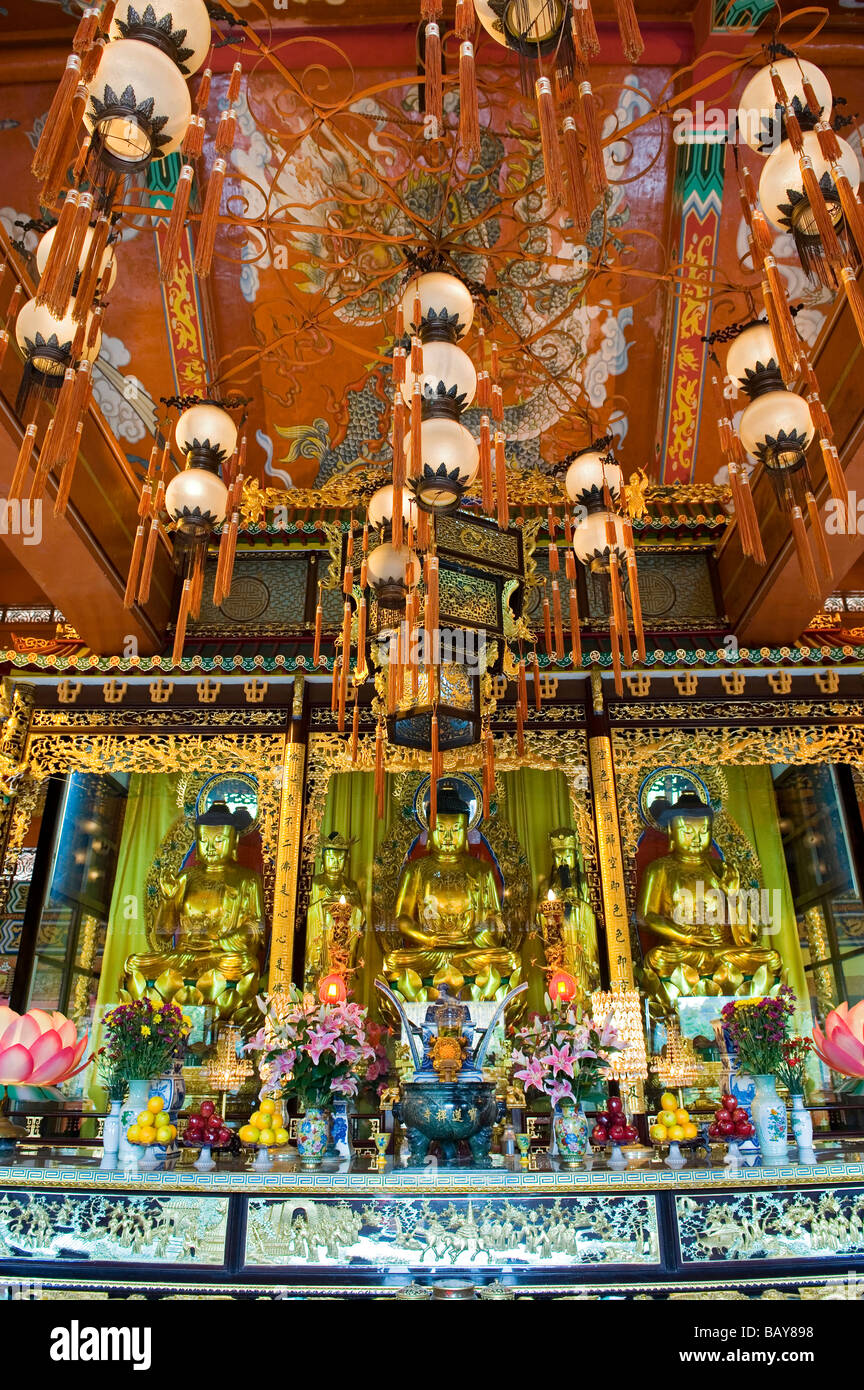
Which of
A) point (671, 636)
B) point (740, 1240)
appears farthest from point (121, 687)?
point (740, 1240)

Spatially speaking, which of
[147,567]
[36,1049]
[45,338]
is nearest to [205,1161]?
[36,1049]

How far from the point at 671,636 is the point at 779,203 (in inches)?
135

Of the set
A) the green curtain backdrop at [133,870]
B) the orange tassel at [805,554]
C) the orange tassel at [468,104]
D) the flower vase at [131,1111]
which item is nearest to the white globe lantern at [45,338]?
the orange tassel at [468,104]

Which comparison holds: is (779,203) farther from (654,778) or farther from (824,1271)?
(654,778)

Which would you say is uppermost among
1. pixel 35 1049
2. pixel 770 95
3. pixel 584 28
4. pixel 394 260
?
pixel 394 260

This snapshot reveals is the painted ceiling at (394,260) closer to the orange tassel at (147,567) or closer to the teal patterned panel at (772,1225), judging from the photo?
the orange tassel at (147,567)

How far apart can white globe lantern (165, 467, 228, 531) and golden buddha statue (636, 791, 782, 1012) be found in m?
3.78

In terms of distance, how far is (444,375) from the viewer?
10.1 feet

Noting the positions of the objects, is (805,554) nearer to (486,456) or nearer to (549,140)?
(486,456)

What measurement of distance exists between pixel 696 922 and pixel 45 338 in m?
4.78

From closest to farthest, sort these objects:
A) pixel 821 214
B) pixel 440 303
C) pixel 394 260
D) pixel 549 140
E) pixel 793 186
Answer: pixel 549 140, pixel 821 214, pixel 793 186, pixel 440 303, pixel 394 260

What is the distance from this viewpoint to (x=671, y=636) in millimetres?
5887

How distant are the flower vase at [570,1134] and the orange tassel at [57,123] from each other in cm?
375

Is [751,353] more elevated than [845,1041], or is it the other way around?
[751,353]
